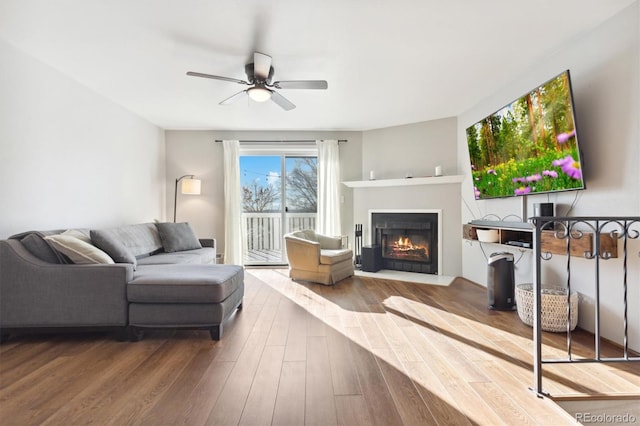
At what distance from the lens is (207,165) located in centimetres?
590

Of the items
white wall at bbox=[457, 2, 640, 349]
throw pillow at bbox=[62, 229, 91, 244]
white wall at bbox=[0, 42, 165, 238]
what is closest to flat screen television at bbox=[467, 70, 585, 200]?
white wall at bbox=[457, 2, 640, 349]

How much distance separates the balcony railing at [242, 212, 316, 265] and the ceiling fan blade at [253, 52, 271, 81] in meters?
3.15

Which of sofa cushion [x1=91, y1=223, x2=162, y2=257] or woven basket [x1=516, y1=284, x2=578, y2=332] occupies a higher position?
sofa cushion [x1=91, y1=223, x2=162, y2=257]

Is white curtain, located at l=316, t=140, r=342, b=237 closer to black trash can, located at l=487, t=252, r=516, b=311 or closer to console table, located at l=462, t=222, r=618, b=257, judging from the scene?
console table, located at l=462, t=222, r=618, b=257

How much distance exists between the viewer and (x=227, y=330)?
2.85 metres

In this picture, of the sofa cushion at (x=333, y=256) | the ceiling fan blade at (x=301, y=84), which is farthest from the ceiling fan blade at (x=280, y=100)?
the sofa cushion at (x=333, y=256)

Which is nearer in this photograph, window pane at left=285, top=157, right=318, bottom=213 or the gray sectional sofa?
the gray sectional sofa

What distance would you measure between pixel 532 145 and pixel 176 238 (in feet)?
14.3

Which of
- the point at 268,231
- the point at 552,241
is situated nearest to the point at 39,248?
the point at 268,231

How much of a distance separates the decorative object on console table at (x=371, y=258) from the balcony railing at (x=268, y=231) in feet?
3.66

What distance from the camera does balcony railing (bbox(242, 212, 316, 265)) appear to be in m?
6.04

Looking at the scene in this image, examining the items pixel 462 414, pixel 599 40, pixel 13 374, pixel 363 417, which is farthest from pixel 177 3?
pixel 599 40

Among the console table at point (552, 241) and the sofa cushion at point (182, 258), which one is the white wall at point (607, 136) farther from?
the sofa cushion at point (182, 258)

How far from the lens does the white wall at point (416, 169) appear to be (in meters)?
5.13
